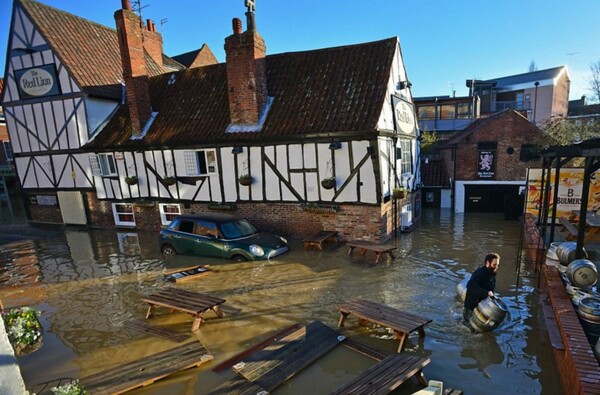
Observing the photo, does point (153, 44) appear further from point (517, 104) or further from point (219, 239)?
point (517, 104)

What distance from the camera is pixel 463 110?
2769 centimetres

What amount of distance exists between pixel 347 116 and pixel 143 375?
9559 millimetres

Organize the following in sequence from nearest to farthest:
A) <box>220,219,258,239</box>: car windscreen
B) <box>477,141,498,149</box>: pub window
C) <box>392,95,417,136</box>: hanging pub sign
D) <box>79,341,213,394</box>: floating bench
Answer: <box>79,341,213,394</box>: floating bench
<box>220,219,258,239</box>: car windscreen
<box>392,95,417,136</box>: hanging pub sign
<box>477,141,498,149</box>: pub window

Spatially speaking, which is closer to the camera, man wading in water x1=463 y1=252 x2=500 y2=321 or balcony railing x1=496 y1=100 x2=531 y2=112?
man wading in water x1=463 y1=252 x2=500 y2=321

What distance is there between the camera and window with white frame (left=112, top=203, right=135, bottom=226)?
53.2 feet

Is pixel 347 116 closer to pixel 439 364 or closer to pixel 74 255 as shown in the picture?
pixel 439 364

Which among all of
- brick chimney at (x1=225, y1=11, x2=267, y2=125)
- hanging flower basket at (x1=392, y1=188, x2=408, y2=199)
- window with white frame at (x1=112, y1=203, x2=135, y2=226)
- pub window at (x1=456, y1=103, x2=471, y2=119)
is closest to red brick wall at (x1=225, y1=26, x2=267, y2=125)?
brick chimney at (x1=225, y1=11, x2=267, y2=125)

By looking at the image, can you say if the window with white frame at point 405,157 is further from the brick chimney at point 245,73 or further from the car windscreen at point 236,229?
the car windscreen at point 236,229

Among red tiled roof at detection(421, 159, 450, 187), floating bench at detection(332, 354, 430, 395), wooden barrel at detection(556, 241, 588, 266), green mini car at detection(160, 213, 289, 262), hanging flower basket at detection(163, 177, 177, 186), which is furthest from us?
red tiled roof at detection(421, 159, 450, 187)

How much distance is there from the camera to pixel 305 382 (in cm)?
503

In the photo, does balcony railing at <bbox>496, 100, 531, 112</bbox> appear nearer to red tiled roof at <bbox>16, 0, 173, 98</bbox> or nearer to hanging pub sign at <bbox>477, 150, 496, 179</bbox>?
hanging pub sign at <bbox>477, 150, 496, 179</bbox>

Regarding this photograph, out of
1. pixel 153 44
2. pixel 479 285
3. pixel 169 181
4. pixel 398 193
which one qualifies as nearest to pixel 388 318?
pixel 479 285

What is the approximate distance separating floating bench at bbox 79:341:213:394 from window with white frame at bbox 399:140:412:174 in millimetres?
10641

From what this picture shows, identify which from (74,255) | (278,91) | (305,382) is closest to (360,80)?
(278,91)
